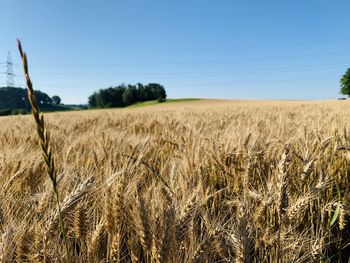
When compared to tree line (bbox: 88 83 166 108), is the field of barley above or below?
below

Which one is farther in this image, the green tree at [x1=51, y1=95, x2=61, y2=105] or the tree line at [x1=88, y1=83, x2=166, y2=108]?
the green tree at [x1=51, y1=95, x2=61, y2=105]

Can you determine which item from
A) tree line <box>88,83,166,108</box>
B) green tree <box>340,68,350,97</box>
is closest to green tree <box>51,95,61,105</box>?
tree line <box>88,83,166,108</box>

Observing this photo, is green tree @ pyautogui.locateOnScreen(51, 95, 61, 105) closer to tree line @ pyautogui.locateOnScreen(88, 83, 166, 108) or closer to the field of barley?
tree line @ pyautogui.locateOnScreen(88, 83, 166, 108)

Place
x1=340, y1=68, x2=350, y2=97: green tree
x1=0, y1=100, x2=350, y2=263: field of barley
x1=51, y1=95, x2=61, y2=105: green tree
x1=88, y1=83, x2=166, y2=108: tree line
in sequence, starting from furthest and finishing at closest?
x1=51, y1=95, x2=61, y2=105: green tree, x1=88, y1=83, x2=166, y2=108: tree line, x1=340, y1=68, x2=350, y2=97: green tree, x1=0, y1=100, x2=350, y2=263: field of barley

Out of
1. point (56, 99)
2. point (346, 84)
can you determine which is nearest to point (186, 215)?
point (346, 84)

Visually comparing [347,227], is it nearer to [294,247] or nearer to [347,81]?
[294,247]

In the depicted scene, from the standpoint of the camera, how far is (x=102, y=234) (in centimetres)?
86

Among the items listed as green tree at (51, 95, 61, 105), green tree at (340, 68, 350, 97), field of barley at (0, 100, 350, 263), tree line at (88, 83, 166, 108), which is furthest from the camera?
green tree at (51, 95, 61, 105)

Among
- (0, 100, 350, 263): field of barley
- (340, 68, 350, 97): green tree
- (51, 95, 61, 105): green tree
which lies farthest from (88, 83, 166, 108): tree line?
(0, 100, 350, 263): field of barley

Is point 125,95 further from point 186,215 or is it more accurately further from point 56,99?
point 186,215


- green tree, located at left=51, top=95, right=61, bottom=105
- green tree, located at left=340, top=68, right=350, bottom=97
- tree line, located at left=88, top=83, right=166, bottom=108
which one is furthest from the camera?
green tree, located at left=51, top=95, right=61, bottom=105

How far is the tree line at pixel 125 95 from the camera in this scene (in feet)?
228

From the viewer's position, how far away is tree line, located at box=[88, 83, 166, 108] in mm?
69625

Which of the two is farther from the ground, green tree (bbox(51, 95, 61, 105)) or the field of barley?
green tree (bbox(51, 95, 61, 105))
